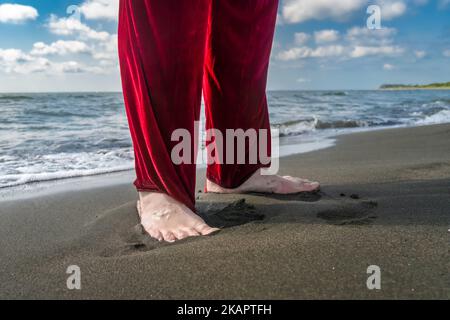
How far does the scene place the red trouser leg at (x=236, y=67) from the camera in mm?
1874

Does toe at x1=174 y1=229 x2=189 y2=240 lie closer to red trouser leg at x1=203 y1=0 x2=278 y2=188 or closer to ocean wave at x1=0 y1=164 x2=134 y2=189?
red trouser leg at x1=203 y1=0 x2=278 y2=188

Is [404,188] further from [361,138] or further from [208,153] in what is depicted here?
[361,138]

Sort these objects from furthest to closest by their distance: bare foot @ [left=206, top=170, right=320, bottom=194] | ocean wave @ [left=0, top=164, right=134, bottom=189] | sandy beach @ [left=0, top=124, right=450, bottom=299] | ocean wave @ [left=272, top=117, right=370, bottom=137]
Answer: ocean wave @ [left=272, top=117, right=370, bottom=137] → ocean wave @ [left=0, top=164, right=134, bottom=189] → bare foot @ [left=206, top=170, right=320, bottom=194] → sandy beach @ [left=0, top=124, right=450, bottom=299]

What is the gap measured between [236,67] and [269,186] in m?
0.61

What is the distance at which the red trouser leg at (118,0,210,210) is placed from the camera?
57.4 inches

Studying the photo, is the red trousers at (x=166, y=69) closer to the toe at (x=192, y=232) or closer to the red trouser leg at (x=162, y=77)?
the red trouser leg at (x=162, y=77)

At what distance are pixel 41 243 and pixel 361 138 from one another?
4.72 meters

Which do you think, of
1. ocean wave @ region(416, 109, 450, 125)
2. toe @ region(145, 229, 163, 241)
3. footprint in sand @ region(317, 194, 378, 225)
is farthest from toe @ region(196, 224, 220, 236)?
ocean wave @ region(416, 109, 450, 125)

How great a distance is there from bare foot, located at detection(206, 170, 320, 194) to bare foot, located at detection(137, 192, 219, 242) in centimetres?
54

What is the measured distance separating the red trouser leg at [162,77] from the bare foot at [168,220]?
38mm

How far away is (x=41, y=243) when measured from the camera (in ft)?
5.17

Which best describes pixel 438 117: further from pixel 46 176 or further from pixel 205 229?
pixel 205 229

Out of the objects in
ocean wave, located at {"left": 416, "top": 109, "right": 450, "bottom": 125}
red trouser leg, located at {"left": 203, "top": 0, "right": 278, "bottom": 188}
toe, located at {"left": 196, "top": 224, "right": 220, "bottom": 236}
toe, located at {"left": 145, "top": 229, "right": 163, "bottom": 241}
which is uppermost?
red trouser leg, located at {"left": 203, "top": 0, "right": 278, "bottom": 188}

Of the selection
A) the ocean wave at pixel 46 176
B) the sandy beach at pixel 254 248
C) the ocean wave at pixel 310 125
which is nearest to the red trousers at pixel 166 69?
the sandy beach at pixel 254 248
